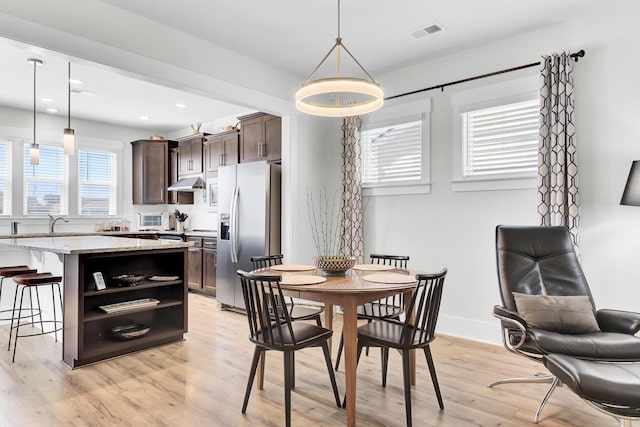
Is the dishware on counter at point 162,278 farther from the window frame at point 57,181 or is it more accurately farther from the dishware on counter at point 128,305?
the window frame at point 57,181

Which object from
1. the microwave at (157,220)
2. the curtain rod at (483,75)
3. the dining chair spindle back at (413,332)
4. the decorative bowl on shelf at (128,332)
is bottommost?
the decorative bowl on shelf at (128,332)

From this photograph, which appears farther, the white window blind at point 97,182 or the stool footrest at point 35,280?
the white window blind at point 97,182

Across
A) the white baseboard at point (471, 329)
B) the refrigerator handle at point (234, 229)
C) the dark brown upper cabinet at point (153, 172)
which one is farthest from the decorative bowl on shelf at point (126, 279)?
the dark brown upper cabinet at point (153, 172)

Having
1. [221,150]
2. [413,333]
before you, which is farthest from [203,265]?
[413,333]

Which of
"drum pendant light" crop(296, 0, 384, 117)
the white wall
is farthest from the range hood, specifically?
"drum pendant light" crop(296, 0, 384, 117)

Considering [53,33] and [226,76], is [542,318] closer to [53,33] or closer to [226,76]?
[226,76]

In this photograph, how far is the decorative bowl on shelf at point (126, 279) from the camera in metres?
3.30

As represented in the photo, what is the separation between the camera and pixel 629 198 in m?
2.57

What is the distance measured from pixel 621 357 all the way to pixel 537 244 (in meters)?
0.92

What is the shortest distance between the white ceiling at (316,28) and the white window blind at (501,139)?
2.22 ft

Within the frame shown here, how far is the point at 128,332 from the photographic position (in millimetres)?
3320

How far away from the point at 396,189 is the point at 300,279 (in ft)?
7.22

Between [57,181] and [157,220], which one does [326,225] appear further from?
[57,181]

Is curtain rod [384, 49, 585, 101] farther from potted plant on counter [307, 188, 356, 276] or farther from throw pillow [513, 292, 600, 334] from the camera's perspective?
throw pillow [513, 292, 600, 334]
